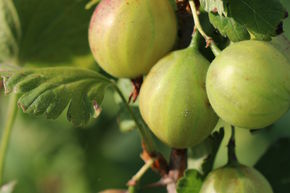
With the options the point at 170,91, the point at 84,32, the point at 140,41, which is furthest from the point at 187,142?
the point at 84,32

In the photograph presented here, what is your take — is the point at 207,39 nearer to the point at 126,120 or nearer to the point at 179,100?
the point at 179,100

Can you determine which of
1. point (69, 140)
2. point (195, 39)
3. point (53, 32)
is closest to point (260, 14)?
point (195, 39)

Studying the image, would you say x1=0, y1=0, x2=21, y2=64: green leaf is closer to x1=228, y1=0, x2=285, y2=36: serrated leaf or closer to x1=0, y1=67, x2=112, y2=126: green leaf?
x1=0, y1=67, x2=112, y2=126: green leaf

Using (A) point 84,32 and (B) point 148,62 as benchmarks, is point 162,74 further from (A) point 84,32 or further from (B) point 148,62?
(A) point 84,32

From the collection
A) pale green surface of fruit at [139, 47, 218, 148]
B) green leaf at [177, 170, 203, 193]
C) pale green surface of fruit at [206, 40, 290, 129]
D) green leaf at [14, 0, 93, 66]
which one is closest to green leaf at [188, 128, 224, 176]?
green leaf at [177, 170, 203, 193]

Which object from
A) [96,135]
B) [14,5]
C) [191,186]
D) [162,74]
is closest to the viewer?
[162,74]

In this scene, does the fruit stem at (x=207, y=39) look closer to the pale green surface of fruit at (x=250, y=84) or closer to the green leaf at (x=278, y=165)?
the pale green surface of fruit at (x=250, y=84)
